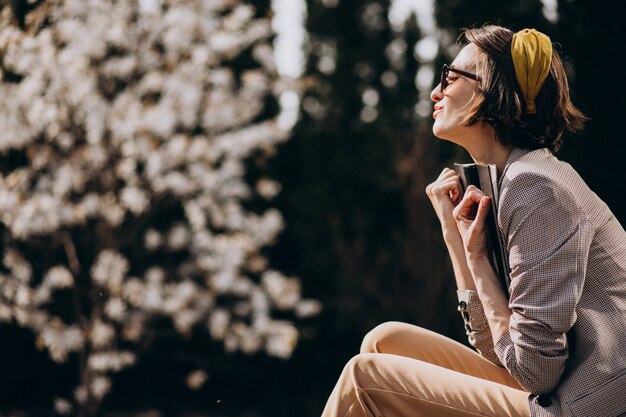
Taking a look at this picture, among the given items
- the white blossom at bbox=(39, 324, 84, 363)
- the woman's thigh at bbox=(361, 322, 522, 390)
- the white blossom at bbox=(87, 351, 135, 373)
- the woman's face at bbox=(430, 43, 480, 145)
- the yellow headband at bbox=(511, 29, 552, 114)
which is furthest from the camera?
the white blossom at bbox=(87, 351, 135, 373)

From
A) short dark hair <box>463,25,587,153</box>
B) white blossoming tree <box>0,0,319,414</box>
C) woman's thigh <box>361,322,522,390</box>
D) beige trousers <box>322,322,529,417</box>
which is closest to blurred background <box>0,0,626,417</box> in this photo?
white blossoming tree <box>0,0,319,414</box>

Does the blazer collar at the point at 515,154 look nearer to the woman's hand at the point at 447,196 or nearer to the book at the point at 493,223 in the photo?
the book at the point at 493,223

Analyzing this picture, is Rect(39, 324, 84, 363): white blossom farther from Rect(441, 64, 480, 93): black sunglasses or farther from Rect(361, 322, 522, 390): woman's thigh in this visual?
Rect(441, 64, 480, 93): black sunglasses

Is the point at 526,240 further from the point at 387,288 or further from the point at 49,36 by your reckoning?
the point at 387,288

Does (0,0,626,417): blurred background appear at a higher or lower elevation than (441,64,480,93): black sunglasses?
lower

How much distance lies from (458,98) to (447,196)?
243mm

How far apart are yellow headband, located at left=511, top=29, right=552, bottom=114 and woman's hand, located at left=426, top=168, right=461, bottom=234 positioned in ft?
0.84

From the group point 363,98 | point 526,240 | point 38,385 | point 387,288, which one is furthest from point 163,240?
point 526,240

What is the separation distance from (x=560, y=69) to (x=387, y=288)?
4.21 m

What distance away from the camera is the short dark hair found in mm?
1661

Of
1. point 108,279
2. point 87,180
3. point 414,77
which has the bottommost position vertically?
point 414,77

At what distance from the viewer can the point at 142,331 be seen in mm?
4238

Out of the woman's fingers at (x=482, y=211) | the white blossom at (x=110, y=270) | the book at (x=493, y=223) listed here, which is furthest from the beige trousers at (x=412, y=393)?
the white blossom at (x=110, y=270)

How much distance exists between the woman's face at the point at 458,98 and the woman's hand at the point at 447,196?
10 cm
